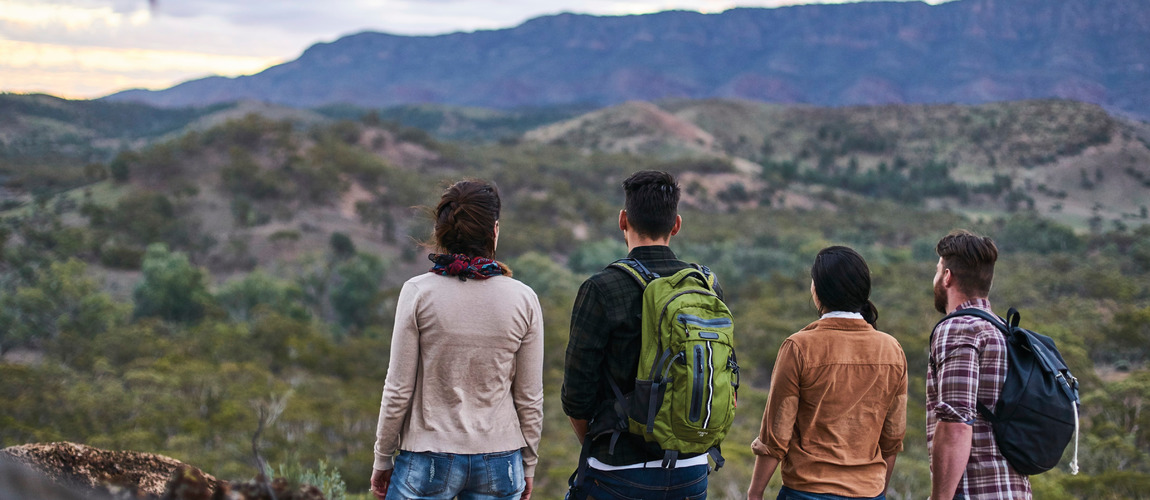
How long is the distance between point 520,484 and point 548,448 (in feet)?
34.6

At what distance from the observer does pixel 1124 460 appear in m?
11.3

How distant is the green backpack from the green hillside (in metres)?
0.93

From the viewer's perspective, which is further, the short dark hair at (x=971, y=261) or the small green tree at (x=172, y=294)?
the small green tree at (x=172, y=294)

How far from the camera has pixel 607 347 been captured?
8.88 feet

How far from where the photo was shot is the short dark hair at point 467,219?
2.60 meters

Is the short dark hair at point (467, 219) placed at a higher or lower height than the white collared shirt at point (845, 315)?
higher

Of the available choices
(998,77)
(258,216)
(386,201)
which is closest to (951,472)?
(258,216)

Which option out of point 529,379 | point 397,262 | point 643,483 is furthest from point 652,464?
point 397,262

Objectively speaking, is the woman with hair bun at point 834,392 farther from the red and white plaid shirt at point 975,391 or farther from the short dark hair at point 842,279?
the red and white plaid shirt at point 975,391

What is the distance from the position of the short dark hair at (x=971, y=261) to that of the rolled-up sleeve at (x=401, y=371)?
5.65 ft

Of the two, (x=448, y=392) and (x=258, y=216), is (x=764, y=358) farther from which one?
(x=258, y=216)

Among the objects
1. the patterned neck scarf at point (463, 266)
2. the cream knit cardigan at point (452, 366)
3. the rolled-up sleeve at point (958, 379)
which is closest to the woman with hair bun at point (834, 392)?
the rolled-up sleeve at point (958, 379)

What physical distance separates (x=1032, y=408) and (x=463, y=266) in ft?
5.98

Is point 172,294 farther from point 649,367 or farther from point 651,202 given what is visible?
point 649,367
